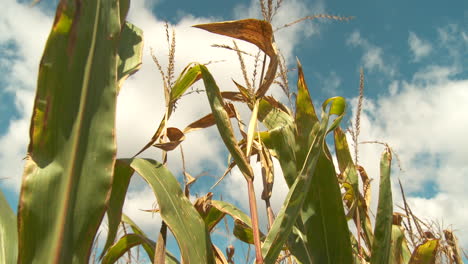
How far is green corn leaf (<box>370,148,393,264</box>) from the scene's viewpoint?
1.16 meters

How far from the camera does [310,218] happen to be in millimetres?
1192

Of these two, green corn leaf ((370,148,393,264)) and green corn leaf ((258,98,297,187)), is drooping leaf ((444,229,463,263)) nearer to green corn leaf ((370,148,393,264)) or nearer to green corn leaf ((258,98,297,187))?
green corn leaf ((370,148,393,264))

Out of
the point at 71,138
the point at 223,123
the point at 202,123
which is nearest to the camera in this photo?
the point at 71,138

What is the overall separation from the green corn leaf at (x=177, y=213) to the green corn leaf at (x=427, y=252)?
2.55 feet

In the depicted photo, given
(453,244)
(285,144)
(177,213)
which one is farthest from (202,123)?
(453,244)

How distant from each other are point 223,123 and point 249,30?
0.26 metres

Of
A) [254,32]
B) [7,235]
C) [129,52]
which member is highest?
[254,32]

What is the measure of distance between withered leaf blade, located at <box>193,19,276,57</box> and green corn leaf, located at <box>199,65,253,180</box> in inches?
4.7

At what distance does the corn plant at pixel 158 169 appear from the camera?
0.76 metres

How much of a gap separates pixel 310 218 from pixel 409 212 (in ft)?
1.85

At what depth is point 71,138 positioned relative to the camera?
2.58 feet

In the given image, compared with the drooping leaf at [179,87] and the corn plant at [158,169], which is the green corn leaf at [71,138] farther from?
the drooping leaf at [179,87]

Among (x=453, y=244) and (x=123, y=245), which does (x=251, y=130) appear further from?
(x=453, y=244)

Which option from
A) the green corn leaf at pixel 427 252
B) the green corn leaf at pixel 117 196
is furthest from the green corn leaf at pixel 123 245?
the green corn leaf at pixel 427 252
